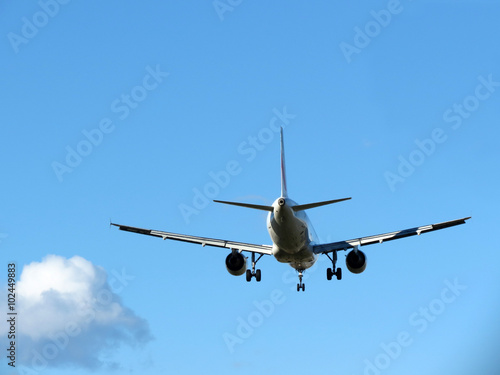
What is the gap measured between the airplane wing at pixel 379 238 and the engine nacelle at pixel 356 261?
3.03ft

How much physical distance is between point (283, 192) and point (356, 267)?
8759 millimetres

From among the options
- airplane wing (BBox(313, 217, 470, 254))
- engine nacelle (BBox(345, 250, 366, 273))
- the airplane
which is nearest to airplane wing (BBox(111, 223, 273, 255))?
the airplane

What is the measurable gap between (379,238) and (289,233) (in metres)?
10.9

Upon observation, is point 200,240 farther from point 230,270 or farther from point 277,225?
point 277,225

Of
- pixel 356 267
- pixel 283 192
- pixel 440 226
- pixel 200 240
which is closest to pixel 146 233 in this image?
pixel 200 240

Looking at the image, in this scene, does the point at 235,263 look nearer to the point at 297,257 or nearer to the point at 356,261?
the point at 297,257

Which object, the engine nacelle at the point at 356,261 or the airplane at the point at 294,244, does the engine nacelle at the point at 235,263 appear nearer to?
the airplane at the point at 294,244

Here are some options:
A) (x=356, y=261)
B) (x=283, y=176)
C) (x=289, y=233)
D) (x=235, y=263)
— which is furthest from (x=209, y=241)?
(x=356, y=261)

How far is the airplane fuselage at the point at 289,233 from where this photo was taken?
224ft

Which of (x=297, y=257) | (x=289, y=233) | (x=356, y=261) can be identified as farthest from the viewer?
(x=356, y=261)

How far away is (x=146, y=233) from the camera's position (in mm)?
79688

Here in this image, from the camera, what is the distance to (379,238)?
77750 millimetres

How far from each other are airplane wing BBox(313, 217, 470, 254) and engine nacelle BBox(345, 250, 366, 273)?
92 centimetres

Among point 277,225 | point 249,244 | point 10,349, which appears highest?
point 249,244
